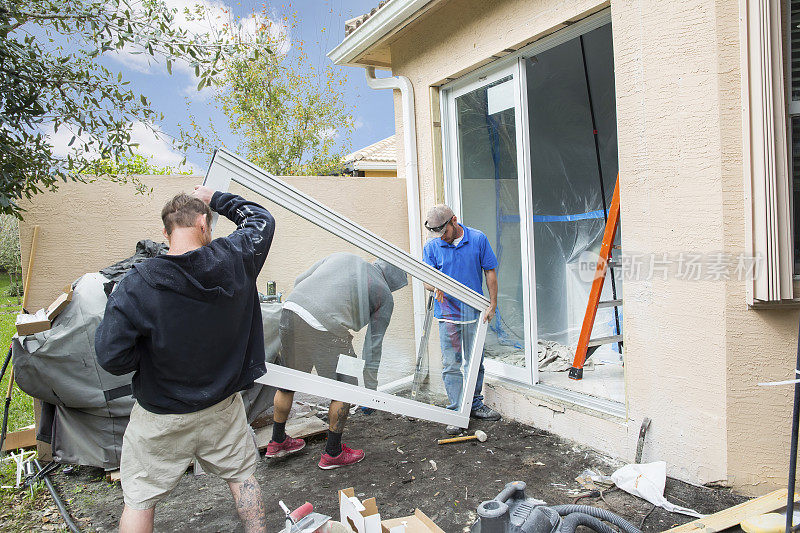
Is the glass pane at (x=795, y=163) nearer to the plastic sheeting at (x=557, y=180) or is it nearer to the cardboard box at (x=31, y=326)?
the plastic sheeting at (x=557, y=180)

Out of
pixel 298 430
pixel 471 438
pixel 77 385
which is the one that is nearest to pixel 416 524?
pixel 471 438

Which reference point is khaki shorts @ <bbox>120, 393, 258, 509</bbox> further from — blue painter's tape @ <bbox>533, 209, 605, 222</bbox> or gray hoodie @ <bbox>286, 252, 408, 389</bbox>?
blue painter's tape @ <bbox>533, 209, 605, 222</bbox>

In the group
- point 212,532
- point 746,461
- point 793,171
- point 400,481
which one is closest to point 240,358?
point 212,532

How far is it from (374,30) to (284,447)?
387 cm

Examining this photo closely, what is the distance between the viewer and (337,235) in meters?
2.78

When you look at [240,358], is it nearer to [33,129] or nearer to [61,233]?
[33,129]

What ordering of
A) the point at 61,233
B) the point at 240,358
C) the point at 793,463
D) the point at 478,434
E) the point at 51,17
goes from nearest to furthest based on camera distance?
1. the point at 793,463
2. the point at 240,358
3. the point at 51,17
4. the point at 478,434
5. the point at 61,233

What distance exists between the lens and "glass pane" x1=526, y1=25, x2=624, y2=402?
507 cm

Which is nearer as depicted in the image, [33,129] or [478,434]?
[33,129]

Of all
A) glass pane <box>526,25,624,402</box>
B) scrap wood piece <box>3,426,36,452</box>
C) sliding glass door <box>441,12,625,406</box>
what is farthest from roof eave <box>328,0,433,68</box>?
scrap wood piece <box>3,426,36,452</box>

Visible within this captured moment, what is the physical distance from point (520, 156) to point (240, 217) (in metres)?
2.48

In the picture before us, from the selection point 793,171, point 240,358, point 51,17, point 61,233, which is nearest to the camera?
point 240,358

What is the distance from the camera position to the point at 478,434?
3598 mm

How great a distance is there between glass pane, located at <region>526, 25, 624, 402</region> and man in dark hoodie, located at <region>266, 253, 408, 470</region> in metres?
2.54
